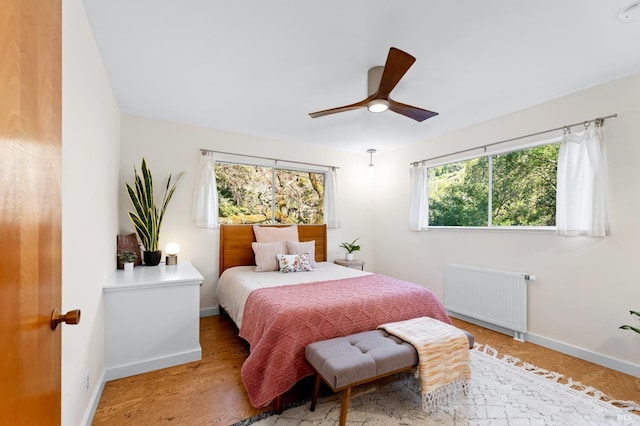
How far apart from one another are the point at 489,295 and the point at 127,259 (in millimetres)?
4012

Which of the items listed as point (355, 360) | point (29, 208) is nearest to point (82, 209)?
point (29, 208)

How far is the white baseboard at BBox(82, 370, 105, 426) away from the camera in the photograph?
1.75 m

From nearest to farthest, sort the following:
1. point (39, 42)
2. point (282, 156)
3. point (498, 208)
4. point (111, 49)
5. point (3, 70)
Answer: point (3, 70) < point (39, 42) < point (111, 49) < point (498, 208) < point (282, 156)

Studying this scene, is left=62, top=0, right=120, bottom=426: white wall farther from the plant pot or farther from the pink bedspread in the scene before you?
the pink bedspread

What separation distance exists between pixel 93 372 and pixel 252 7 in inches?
102

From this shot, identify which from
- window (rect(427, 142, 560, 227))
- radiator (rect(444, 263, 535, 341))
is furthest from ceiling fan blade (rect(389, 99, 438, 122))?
Answer: radiator (rect(444, 263, 535, 341))

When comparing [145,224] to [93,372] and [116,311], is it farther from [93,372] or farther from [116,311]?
[93,372]

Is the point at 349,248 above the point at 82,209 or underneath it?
underneath

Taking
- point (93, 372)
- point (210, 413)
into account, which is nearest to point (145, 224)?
point (93, 372)

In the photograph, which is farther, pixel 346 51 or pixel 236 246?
pixel 236 246

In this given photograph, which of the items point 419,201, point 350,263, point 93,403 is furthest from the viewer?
point 350,263

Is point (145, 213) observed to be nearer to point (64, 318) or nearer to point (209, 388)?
point (209, 388)

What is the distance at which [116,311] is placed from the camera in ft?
7.64

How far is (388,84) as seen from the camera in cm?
213
